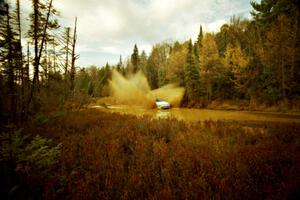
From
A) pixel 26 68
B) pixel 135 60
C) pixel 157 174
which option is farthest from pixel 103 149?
pixel 135 60

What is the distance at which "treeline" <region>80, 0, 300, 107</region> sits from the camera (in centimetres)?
2066

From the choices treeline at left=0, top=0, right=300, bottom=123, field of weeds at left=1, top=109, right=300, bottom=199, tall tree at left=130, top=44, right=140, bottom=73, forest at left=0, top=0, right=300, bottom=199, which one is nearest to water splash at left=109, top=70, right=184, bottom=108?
treeline at left=0, top=0, right=300, bottom=123

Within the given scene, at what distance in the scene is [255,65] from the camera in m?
27.4

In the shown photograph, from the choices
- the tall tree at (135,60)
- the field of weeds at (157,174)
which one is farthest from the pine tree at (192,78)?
the tall tree at (135,60)

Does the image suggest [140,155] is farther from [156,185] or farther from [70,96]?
[70,96]

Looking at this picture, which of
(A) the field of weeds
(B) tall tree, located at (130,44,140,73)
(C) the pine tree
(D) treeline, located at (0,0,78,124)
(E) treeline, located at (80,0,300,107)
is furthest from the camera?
(B) tall tree, located at (130,44,140,73)

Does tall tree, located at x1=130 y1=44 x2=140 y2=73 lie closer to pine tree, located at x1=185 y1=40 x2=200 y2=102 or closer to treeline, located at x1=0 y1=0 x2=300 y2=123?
treeline, located at x1=0 y1=0 x2=300 y2=123

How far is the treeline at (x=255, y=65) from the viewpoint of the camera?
67.8ft

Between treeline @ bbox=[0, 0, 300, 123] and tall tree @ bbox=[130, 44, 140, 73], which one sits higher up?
tall tree @ bbox=[130, 44, 140, 73]

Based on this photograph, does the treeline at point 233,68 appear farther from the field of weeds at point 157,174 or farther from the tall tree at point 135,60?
the tall tree at point 135,60

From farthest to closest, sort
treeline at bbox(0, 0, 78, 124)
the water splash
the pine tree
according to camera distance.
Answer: the water splash → the pine tree → treeline at bbox(0, 0, 78, 124)

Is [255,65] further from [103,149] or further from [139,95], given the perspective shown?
[103,149]

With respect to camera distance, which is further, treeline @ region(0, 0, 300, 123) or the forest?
treeline @ region(0, 0, 300, 123)

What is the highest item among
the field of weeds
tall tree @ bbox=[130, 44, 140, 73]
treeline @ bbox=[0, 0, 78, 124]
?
tall tree @ bbox=[130, 44, 140, 73]
